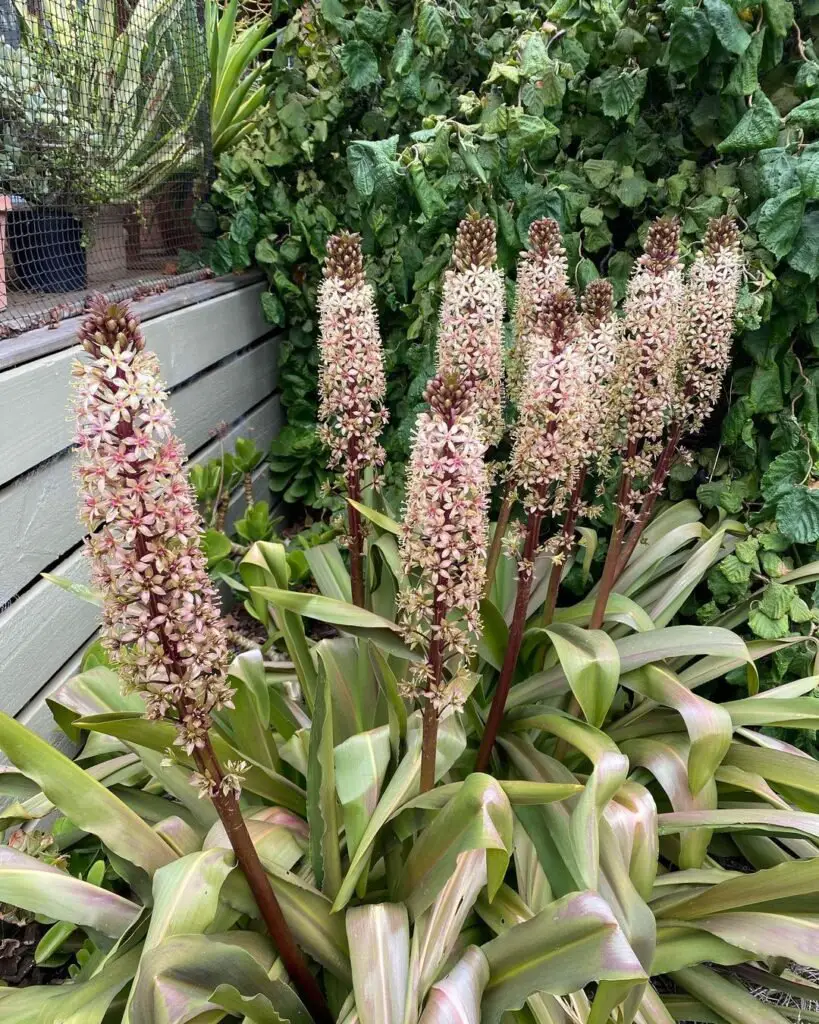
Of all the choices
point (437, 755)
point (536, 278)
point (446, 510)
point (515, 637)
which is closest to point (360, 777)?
point (437, 755)

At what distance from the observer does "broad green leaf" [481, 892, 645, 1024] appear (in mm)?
1112

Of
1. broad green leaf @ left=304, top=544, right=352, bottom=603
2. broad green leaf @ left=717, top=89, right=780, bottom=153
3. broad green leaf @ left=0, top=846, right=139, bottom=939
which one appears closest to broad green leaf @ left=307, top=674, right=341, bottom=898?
broad green leaf @ left=0, top=846, right=139, bottom=939

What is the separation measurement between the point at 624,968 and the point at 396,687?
787 mm

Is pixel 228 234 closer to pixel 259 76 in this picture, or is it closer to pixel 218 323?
pixel 218 323

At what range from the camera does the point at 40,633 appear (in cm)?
201

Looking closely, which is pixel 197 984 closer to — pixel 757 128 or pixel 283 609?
pixel 283 609

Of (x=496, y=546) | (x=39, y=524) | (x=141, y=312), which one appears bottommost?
(x=496, y=546)

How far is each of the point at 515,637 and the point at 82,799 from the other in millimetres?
990

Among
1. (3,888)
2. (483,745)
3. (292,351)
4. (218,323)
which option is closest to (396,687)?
(483,745)

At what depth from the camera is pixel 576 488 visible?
6.28 feet

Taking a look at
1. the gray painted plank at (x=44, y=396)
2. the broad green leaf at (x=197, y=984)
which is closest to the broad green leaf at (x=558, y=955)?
the broad green leaf at (x=197, y=984)

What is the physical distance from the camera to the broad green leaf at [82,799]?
122 cm

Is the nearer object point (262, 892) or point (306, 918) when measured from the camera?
point (262, 892)

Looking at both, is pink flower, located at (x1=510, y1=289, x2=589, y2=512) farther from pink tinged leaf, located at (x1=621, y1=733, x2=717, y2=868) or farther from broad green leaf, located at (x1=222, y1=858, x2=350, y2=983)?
broad green leaf, located at (x1=222, y1=858, x2=350, y2=983)
